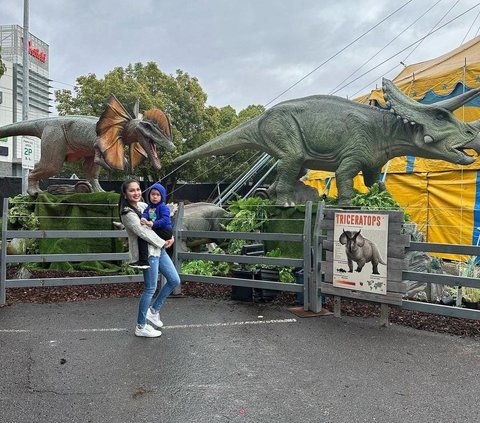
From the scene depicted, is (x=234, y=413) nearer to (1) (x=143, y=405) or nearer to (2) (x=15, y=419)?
(1) (x=143, y=405)

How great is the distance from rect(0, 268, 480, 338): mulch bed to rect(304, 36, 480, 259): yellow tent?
4923 millimetres

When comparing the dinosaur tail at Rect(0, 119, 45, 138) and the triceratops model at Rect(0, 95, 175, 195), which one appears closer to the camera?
the triceratops model at Rect(0, 95, 175, 195)

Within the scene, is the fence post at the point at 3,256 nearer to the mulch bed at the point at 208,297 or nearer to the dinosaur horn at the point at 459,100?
the mulch bed at the point at 208,297

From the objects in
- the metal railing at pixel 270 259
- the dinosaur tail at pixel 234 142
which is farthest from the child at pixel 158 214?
the dinosaur tail at pixel 234 142

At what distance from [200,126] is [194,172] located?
2.55 m

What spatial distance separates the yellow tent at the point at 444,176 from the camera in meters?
10.8

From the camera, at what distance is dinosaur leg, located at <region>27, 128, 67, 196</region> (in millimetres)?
9125

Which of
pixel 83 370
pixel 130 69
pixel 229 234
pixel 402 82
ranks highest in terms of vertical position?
pixel 130 69

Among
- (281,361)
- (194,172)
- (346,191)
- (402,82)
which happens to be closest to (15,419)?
(281,361)

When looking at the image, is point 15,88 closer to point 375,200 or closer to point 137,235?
point 375,200

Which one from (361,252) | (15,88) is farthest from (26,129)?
(15,88)

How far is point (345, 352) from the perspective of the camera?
4.20 meters

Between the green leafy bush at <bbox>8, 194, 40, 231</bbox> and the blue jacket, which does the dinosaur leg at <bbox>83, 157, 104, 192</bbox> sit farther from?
the blue jacket

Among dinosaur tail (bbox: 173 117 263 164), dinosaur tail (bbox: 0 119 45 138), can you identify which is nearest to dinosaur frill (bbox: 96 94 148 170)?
dinosaur tail (bbox: 173 117 263 164)
